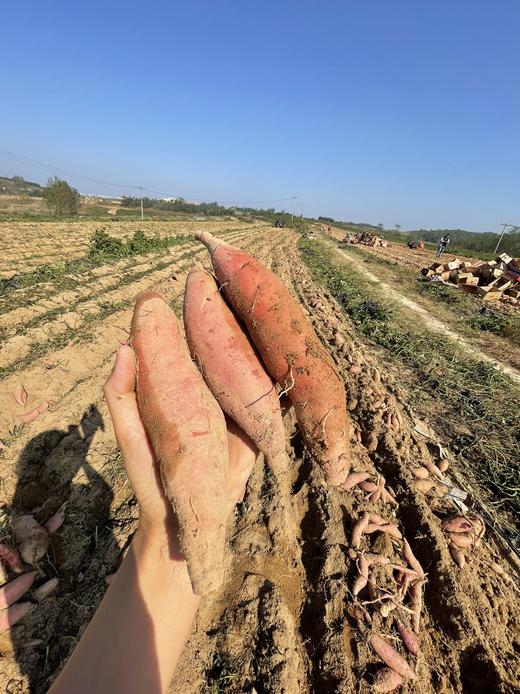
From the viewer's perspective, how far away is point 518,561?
291 cm

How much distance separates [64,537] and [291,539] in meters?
1.90

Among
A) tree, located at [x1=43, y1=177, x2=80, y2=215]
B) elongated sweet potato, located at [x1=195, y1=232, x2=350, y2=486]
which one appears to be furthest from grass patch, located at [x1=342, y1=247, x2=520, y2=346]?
tree, located at [x1=43, y1=177, x2=80, y2=215]

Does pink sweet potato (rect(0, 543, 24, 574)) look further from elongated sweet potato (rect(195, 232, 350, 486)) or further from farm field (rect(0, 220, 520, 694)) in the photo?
elongated sweet potato (rect(195, 232, 350, 486))

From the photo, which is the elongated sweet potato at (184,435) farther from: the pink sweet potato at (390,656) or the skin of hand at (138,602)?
the pink sweet potato at (390,656)

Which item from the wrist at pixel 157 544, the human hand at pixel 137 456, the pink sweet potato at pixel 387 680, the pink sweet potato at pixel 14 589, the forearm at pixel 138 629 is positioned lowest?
the pink sweet potato at pixel 14 589

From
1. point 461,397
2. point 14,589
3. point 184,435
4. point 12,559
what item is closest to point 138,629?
point 184,435

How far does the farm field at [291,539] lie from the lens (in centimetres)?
210

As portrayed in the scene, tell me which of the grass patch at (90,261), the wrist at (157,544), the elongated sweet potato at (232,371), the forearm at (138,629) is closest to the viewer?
the forearm at (138,629)

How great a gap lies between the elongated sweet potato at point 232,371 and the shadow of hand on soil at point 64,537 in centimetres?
161

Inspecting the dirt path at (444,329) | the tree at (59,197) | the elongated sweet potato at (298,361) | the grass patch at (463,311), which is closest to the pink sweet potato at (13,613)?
the elongated sweet potato at (298,361)

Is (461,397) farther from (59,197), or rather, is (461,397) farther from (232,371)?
(59,197)

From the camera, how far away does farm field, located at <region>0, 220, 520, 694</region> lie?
82.5 inches

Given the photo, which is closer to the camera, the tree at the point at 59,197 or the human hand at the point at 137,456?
the human hand at the point at 137,456

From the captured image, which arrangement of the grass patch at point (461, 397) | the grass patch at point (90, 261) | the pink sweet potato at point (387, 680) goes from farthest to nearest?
the grass patch at point (90, 261) → the grass patch at point (461, 397) → the pink sweet potato at point (387, 680)
